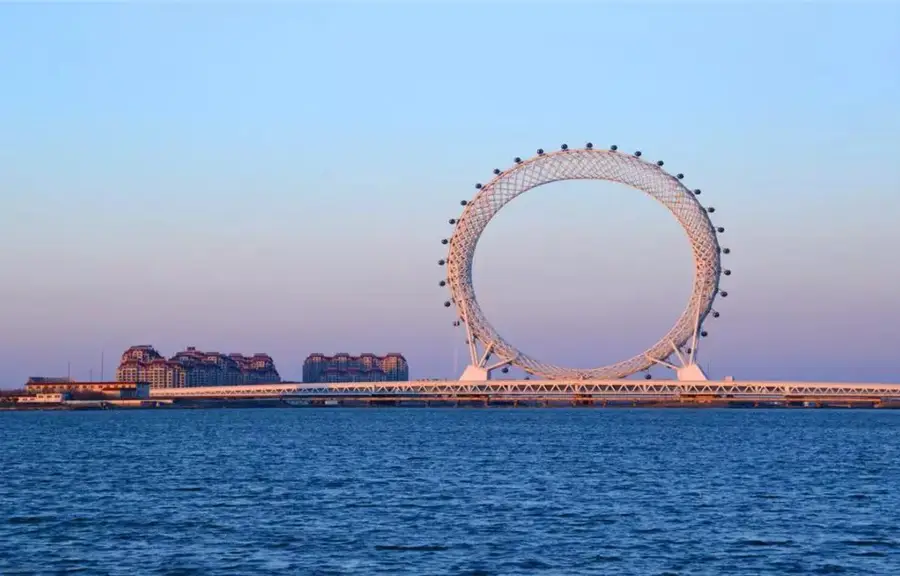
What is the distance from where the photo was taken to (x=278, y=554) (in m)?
29.0

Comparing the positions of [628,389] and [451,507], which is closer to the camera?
[451,507]

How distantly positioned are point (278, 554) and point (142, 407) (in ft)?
385

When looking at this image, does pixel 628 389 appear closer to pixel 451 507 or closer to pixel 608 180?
pixel 608 180

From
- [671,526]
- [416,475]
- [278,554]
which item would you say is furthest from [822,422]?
[278,554]

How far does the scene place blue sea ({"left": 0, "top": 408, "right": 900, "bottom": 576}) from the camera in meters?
28.4

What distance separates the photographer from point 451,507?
120ft

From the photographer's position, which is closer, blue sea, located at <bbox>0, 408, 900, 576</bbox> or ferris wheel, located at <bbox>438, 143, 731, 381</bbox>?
blue sea, located at <bbox>0, 408, 900, 576</bbox>

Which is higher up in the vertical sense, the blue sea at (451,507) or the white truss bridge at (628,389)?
the white truss bridge at (628,389)

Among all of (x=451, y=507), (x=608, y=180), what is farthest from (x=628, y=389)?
(x=451, y=507)

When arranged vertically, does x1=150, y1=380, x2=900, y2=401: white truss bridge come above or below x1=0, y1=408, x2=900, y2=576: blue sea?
above

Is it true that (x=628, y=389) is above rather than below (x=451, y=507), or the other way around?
above

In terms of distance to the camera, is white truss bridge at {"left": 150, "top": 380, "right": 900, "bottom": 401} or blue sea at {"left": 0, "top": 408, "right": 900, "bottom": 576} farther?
white truss bridge at {"left": 150, "top": 380, "right": 900, "bottom": 401}

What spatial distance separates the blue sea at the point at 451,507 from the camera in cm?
2844

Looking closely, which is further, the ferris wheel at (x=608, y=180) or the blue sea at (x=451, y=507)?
the ferris wheel at (x=608, y=180)
